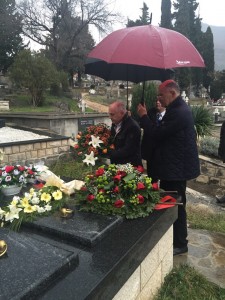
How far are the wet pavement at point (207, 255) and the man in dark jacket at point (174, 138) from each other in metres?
0.81

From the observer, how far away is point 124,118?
3.31 metres

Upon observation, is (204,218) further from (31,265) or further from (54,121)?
(54,121)

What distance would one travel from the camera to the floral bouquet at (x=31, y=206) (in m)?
2.19

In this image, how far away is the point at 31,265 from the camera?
1625 mm

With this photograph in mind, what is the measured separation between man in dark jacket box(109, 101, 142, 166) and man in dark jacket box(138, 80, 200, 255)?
301 mm

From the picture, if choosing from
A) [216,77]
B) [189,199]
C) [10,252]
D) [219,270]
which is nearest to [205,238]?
[219,270]

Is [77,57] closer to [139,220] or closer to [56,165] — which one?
[56,165]

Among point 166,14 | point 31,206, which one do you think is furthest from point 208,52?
point 31,206

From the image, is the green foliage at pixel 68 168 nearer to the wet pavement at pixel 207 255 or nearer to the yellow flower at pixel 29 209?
the wet pavement at pixel 207 255

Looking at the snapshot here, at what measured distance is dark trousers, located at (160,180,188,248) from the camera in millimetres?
2984

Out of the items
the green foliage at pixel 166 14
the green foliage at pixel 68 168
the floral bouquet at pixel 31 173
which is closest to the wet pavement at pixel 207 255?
the floral bouquet at pixel 31 173

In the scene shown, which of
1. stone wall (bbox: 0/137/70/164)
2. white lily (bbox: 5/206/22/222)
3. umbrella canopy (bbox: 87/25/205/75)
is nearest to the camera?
white lily (bbox: 5/206/22/222)

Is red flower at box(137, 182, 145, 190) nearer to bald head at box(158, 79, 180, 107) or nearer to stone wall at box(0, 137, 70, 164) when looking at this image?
bald head at box(158, 79, 180, 107)

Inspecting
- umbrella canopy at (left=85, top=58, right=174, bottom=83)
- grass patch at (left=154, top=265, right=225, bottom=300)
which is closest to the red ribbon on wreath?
grass patch at (left=154, top=265, right=225, bottom=300)
